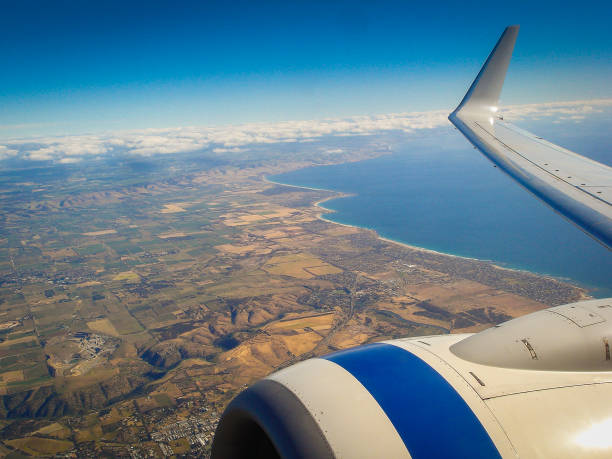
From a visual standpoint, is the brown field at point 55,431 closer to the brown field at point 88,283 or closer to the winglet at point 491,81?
the winglet at point 491,81

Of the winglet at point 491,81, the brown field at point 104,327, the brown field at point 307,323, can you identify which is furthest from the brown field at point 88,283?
the winglet at point 491,81

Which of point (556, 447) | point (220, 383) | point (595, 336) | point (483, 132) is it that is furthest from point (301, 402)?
point (220, 383)

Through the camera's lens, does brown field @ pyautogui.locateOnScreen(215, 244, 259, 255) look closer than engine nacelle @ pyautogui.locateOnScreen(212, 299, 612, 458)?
No

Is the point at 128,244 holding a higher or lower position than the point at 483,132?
lower

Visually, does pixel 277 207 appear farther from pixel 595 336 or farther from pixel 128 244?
pixel 595 336

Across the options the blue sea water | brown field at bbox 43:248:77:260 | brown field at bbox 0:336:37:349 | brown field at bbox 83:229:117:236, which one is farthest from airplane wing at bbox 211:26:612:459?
brown field at bbox 83:229:117:236

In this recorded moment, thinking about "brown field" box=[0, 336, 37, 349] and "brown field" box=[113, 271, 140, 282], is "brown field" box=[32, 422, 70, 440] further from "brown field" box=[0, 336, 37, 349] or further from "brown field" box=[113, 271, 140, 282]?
"brown field" box=[113, 271, 140, 282]
